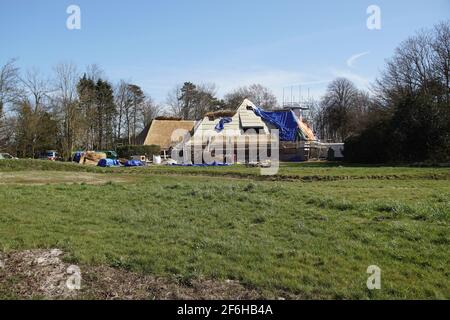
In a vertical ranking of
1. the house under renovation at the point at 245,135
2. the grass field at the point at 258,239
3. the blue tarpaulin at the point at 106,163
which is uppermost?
the house under renovation at the point at 245,135

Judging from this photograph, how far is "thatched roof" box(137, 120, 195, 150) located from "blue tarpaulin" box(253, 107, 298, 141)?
43.5 feet

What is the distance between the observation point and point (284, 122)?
206 feet

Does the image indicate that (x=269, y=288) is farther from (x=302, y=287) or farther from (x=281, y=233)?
(x=281, y=233)

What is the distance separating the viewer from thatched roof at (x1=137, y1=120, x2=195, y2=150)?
66.9m

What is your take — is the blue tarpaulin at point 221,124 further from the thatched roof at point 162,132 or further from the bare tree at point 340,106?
the bare tree at point 340,106

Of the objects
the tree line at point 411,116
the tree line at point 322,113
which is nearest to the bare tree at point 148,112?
the tree line at point 322,113

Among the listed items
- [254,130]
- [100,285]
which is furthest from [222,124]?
[100,285]

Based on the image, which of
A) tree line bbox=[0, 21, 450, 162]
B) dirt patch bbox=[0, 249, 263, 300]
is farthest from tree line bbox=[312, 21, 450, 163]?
dirt patch bbox=[0, 249, 263, 300]

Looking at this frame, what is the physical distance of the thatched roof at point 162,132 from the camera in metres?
66.9

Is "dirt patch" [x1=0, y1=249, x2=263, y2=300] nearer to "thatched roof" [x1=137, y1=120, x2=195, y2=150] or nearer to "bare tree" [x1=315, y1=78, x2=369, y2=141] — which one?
"thatched roof" [x1=137, y1=120, x2=195, y2=150]

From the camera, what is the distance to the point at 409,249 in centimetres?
636

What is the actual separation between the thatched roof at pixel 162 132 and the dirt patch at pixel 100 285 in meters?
59.2
